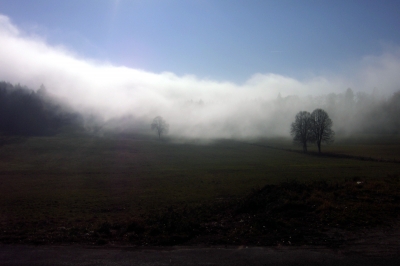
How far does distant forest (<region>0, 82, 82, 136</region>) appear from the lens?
14488 cm

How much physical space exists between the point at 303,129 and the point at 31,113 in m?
146

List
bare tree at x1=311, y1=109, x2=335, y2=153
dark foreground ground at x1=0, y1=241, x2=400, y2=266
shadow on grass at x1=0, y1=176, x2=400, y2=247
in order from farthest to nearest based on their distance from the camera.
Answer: bare tree at x1=311, y1=109, x2=335, y2=153 < shadow on grass at x1=0, y1=176, x2=400, y2=247 < dark foreground ground at x1=0, y1=241, x2=400, y2=266

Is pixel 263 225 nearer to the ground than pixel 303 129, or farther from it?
nearer to the ground

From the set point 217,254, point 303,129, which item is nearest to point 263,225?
point 217,254

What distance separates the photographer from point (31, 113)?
158375 mm

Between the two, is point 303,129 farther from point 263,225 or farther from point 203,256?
point 203,256

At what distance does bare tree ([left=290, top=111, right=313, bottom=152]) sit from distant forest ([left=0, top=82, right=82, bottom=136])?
120191 millimetres

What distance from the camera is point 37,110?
16350 cm

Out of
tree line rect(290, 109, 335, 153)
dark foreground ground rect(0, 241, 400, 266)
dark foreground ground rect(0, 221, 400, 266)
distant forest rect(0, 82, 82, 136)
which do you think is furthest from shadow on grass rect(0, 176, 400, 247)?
distant forest rect(0, 82, 82, 136)

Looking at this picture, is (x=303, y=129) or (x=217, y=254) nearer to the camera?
(x=217, y=254)

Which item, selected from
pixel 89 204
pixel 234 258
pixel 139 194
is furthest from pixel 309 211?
pixel 139 194

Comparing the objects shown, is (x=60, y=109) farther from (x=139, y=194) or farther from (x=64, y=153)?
(x=139, y=194)

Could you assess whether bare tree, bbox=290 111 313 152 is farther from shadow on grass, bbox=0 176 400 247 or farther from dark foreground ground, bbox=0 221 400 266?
dark foreground ground, bbox=0 221 400 266

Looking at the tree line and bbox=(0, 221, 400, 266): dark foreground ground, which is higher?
the tree line
